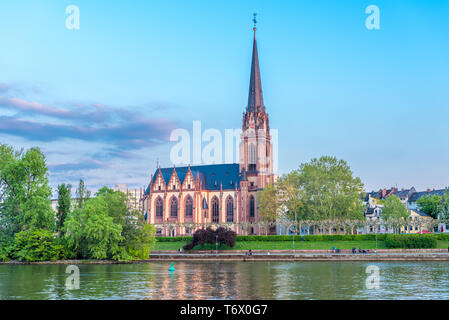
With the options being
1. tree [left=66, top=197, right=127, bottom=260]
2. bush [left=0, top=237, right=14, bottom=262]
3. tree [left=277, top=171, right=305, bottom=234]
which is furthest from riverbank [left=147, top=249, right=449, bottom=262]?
tree [left=277, top=171, right=305, bottom=234]

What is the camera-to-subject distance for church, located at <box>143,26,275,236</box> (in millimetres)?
126938

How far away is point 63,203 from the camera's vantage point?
251ft

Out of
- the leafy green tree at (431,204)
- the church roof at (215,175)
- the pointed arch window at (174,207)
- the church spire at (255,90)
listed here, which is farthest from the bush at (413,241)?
the pointed arch window at (174,207)

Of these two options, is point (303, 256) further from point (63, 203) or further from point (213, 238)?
point (63, 203)

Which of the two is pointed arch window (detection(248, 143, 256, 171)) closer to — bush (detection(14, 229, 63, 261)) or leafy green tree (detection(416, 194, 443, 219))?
leafy green tree (detection(416, 194, 443, 219))

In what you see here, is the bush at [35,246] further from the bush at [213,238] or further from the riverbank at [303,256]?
the bush at [213,238]

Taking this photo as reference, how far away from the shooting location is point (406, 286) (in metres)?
40.1

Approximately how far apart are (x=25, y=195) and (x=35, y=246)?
7.53 m

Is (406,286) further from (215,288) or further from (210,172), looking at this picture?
(210,172)

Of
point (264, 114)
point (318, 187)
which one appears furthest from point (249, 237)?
point (264, 114)

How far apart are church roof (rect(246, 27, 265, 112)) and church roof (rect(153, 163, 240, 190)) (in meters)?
15.8

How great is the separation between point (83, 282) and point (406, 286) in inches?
1061

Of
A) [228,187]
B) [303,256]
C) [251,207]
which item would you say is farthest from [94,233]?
[228,187]

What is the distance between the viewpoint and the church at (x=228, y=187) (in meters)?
127
